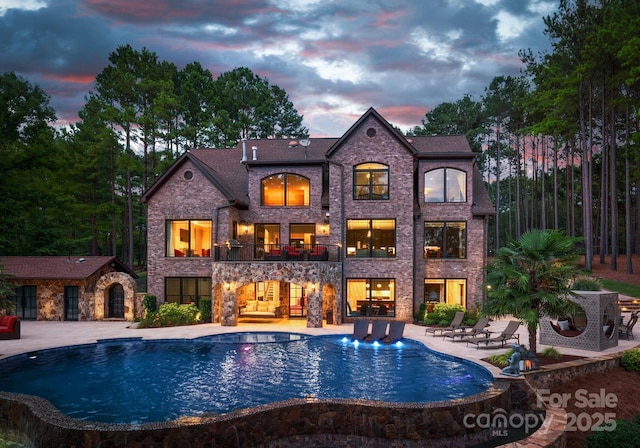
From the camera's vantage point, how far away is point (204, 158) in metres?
29.6

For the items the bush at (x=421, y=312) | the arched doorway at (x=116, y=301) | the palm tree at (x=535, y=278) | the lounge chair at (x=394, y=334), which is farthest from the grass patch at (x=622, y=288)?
the arched doorway at (x=116, y=301)

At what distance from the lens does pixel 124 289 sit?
2444cm

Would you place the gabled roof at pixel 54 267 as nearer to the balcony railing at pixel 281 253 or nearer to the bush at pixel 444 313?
the balcony railing at pixel 281 253

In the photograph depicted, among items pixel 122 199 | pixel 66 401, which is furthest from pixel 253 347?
pixel 122 199

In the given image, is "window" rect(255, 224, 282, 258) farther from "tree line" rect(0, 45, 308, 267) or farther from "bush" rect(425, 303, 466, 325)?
"tree line" rect(0, 45, 308, 267)

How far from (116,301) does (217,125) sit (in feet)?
74.2

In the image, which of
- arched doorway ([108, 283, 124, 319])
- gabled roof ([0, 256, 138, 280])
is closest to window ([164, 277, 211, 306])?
arched doorway ([108, 283, 124, 319])

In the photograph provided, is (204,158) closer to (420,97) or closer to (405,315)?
(405,315)

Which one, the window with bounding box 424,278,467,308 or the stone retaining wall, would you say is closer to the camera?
the stone retaining wall

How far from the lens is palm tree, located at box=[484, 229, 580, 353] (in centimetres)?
1272

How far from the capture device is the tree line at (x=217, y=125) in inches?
1211

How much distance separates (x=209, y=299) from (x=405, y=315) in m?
10.9

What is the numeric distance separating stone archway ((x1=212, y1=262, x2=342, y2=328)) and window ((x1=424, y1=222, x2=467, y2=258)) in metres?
5.94

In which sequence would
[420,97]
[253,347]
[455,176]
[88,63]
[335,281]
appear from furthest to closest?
[420,97] → [88,63] → [455,176] → [335,281] → [253,347]
